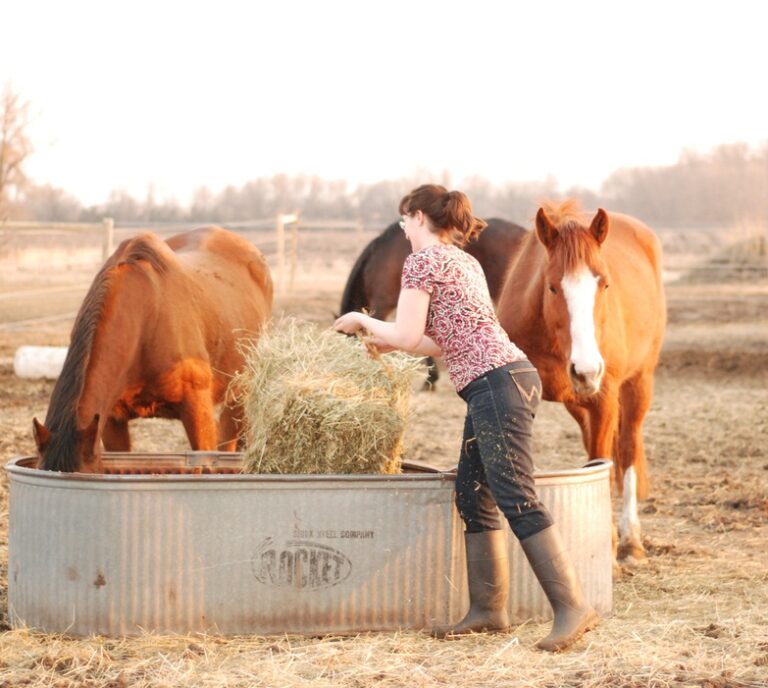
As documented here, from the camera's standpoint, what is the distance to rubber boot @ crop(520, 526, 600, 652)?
11.8 feet

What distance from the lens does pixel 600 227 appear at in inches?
182

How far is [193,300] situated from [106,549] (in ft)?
6.93

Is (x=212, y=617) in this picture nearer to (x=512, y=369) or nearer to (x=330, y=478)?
(x=330, y=478)

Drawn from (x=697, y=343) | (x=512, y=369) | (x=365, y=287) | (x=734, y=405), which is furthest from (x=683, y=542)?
(x=697, y=343)

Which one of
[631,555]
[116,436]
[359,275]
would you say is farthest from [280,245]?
[631,555]

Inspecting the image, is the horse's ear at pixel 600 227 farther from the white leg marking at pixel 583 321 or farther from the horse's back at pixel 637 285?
the horse's back at pixel 637 285

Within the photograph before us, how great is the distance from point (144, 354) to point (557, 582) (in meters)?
2.29

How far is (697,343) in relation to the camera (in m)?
14.6

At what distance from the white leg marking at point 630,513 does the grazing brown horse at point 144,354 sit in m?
2.09

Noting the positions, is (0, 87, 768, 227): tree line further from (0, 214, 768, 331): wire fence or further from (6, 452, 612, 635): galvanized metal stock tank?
(6, 452, 612, 635): galvanized metal stock tank

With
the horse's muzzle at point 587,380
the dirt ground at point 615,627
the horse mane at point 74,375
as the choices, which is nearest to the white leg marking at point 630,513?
the dirt ground at point 615,627

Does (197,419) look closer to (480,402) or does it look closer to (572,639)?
(480,402)

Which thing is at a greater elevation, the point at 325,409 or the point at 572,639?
the point at 325,409

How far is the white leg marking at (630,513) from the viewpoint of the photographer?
17.9ft
